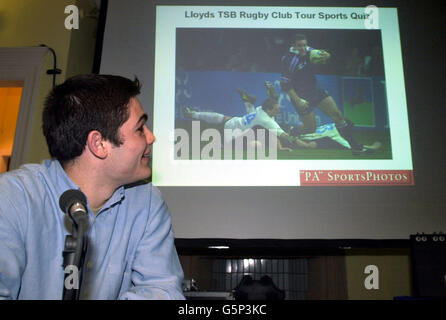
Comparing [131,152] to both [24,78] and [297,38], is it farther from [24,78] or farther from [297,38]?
[24,78]

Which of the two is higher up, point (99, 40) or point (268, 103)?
point (99, 40)

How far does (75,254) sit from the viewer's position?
0.56 meters

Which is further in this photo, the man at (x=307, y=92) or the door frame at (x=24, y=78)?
the door frame at (x=24, y=78)

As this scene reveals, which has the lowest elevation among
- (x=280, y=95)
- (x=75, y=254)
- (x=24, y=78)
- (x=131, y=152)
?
(x=75, y=254)

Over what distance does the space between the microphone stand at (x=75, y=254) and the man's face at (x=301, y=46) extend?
1668 millimetres

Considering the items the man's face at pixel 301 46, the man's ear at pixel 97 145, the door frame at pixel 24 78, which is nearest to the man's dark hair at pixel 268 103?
the man's face at pixel 301 46

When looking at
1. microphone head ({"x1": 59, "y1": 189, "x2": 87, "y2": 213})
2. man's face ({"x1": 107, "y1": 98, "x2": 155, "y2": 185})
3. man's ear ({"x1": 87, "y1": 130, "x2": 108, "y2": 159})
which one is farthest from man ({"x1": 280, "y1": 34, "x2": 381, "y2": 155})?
microphone head ({"x1": 59, "y1": 189, "x2": 87, "y2": 213})

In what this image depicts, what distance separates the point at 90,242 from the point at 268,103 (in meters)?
1.17

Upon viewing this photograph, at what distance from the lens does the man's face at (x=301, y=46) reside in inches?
78.2

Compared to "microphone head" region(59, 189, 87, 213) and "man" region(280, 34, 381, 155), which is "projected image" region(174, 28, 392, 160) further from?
"microphone head" region(59, 189, 87, 213)

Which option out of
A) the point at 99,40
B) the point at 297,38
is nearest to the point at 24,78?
the point at 99,40

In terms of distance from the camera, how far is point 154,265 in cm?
107

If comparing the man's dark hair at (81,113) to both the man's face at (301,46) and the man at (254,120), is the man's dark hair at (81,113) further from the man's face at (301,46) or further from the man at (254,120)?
the man's face at (301,46)
